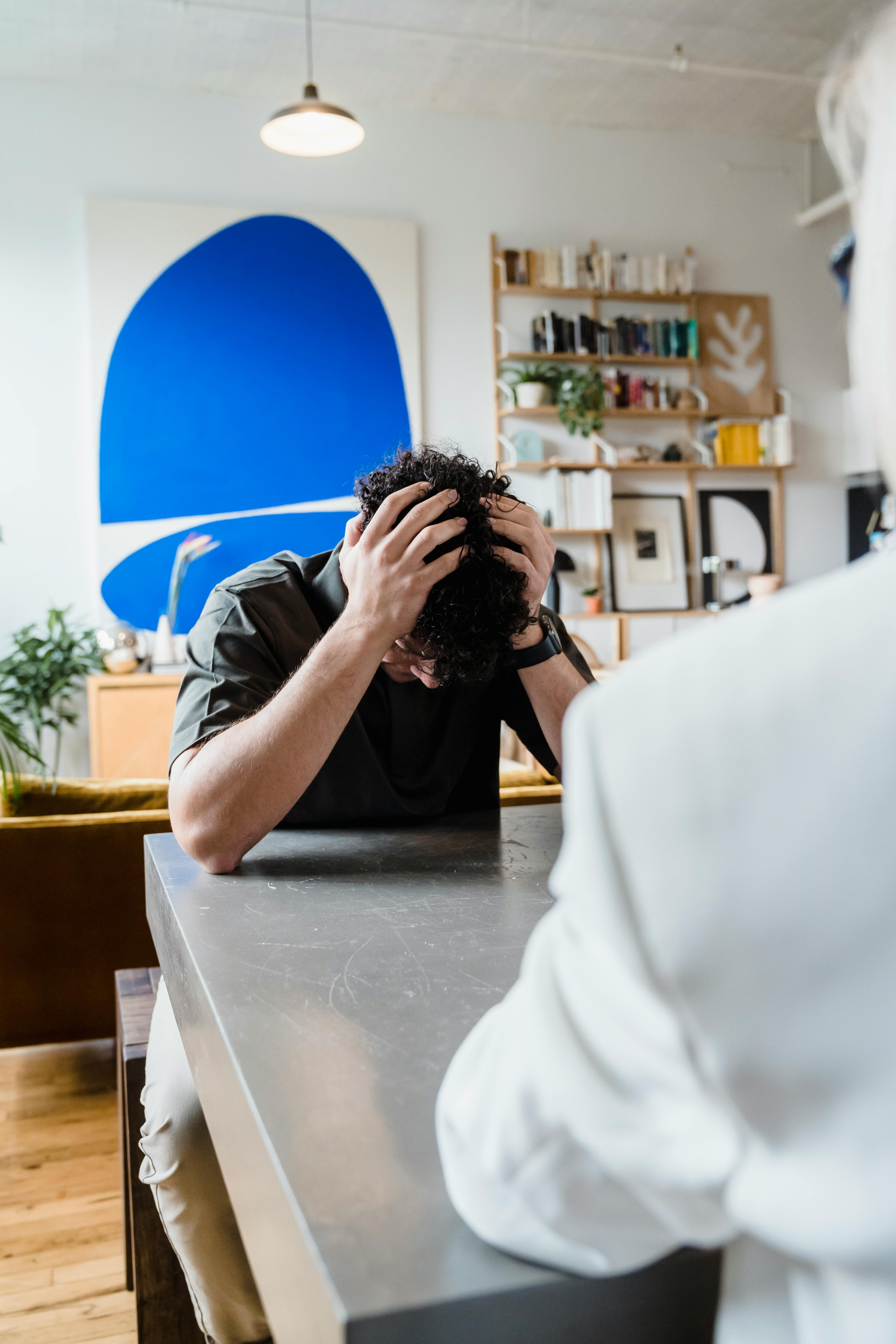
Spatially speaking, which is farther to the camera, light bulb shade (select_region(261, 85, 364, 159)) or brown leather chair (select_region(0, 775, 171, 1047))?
light bulb shade (select_region(261, 85, 364, 159))

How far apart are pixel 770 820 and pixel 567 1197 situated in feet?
0.56

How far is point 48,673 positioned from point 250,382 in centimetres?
165

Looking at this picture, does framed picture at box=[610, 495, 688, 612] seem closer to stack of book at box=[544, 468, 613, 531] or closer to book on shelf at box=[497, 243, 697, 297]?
stack of book at box=[544, 468, 613, 531]

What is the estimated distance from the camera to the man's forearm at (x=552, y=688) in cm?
148

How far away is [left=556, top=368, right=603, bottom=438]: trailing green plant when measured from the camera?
17.0 ft

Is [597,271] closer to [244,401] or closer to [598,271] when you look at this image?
[598,271]

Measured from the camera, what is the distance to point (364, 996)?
694mm

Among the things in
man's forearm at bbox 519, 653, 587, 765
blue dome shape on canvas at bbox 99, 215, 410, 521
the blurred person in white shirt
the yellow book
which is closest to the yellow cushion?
man's forearm at bbox 519, 653, 587, 765

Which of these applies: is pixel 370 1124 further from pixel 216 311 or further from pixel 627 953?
pixel 216 311

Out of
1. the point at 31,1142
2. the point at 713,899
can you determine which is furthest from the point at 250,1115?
the point at 31,1142

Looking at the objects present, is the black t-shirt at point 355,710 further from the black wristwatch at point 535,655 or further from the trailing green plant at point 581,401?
the trailing green plant at point 581,401

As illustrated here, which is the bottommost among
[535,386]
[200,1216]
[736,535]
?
[200,1216]

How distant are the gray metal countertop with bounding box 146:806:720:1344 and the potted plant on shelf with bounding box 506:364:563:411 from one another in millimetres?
4287

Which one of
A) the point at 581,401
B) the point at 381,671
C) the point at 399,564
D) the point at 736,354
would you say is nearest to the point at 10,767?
the point at 381,671
